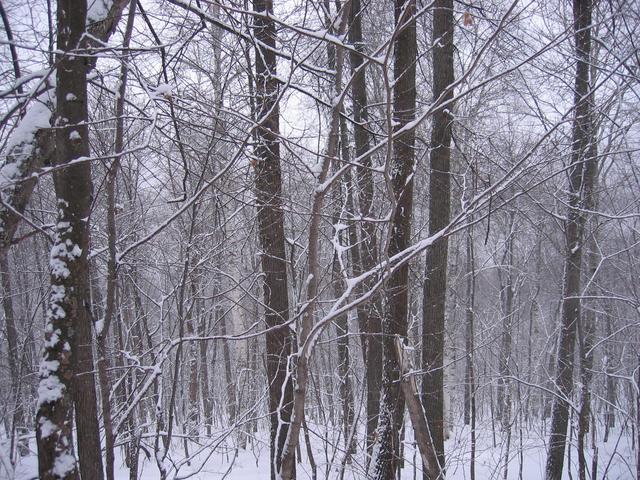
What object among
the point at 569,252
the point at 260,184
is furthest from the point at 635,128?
the point at 260,184

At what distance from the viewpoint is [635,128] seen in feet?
18.5

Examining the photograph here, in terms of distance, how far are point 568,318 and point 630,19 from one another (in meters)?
5.53

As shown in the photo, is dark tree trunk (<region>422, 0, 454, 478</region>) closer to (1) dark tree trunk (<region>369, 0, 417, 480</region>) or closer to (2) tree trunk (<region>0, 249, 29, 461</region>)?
(1) dark tree trunk (<region>369, 0, 417, 480</region>)

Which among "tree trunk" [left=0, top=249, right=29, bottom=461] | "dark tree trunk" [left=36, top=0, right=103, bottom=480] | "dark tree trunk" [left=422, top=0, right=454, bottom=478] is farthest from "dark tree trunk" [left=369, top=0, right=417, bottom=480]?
Result: "tree trunk" [left=0, top=249, right=29, bottom=461]

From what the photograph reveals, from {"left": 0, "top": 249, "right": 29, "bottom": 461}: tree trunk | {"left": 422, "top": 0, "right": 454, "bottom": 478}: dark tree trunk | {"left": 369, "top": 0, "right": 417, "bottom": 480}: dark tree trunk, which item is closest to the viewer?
{"left": 369, "top": 0, "right": 417, "bottom": 480}: dark tree trunk

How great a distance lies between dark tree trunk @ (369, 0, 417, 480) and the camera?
13.1 feet

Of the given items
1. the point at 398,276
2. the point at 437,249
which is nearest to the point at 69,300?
the point at 398,276

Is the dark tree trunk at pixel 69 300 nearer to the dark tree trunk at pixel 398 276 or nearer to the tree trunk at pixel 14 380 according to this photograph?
the tree trunk at pixel 14 380

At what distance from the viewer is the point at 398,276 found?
4414 mm

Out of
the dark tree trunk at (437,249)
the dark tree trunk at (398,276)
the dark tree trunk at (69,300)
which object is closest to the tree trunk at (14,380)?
the dark tree trunk at (69,300)

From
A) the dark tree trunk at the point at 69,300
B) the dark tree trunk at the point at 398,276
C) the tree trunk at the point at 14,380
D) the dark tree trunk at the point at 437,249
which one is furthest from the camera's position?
the dark tree trunk at the point at 437,249

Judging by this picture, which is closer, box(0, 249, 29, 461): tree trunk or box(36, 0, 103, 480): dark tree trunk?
box(36, 0, 103, 480): dark tree trunk

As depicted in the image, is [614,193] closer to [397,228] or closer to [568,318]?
[568,318]

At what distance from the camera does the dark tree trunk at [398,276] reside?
13.1 feet
